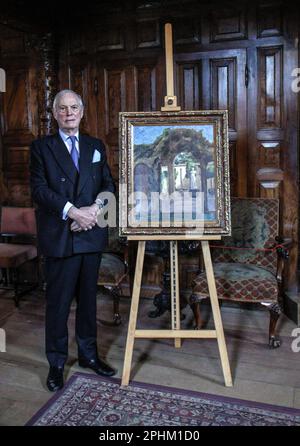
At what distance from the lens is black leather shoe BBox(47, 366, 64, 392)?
106 inches

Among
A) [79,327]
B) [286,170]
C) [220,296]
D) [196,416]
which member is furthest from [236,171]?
[196,416]

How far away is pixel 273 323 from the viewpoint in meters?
3.25

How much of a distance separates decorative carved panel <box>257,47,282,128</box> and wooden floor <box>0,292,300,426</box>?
62.8 inches

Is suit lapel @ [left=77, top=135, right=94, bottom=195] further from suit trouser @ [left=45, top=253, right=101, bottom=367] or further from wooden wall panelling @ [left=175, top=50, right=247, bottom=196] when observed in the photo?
wooden wall panelling @ [left=175, top=50, right=247, bottom=196]

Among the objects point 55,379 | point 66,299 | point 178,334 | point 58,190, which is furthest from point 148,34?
point 55,379

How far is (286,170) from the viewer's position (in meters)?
3.86

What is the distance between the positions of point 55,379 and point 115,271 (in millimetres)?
1135

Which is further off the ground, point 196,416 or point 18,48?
point 18,48

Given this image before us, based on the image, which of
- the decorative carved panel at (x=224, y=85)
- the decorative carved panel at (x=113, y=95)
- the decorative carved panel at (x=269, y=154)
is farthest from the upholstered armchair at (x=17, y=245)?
the decorative carved panel at (x=269, y=154)

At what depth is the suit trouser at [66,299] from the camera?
106 inches

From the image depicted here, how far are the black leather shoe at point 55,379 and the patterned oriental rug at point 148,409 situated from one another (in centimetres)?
4

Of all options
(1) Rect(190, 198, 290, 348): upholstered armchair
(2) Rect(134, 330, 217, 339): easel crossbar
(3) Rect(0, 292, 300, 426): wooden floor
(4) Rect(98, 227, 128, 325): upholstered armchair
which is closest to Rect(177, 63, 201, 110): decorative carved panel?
(1) Rect(190, 198, 290, 348): upholstered armchair

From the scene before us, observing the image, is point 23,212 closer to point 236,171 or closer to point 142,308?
point 142,308
